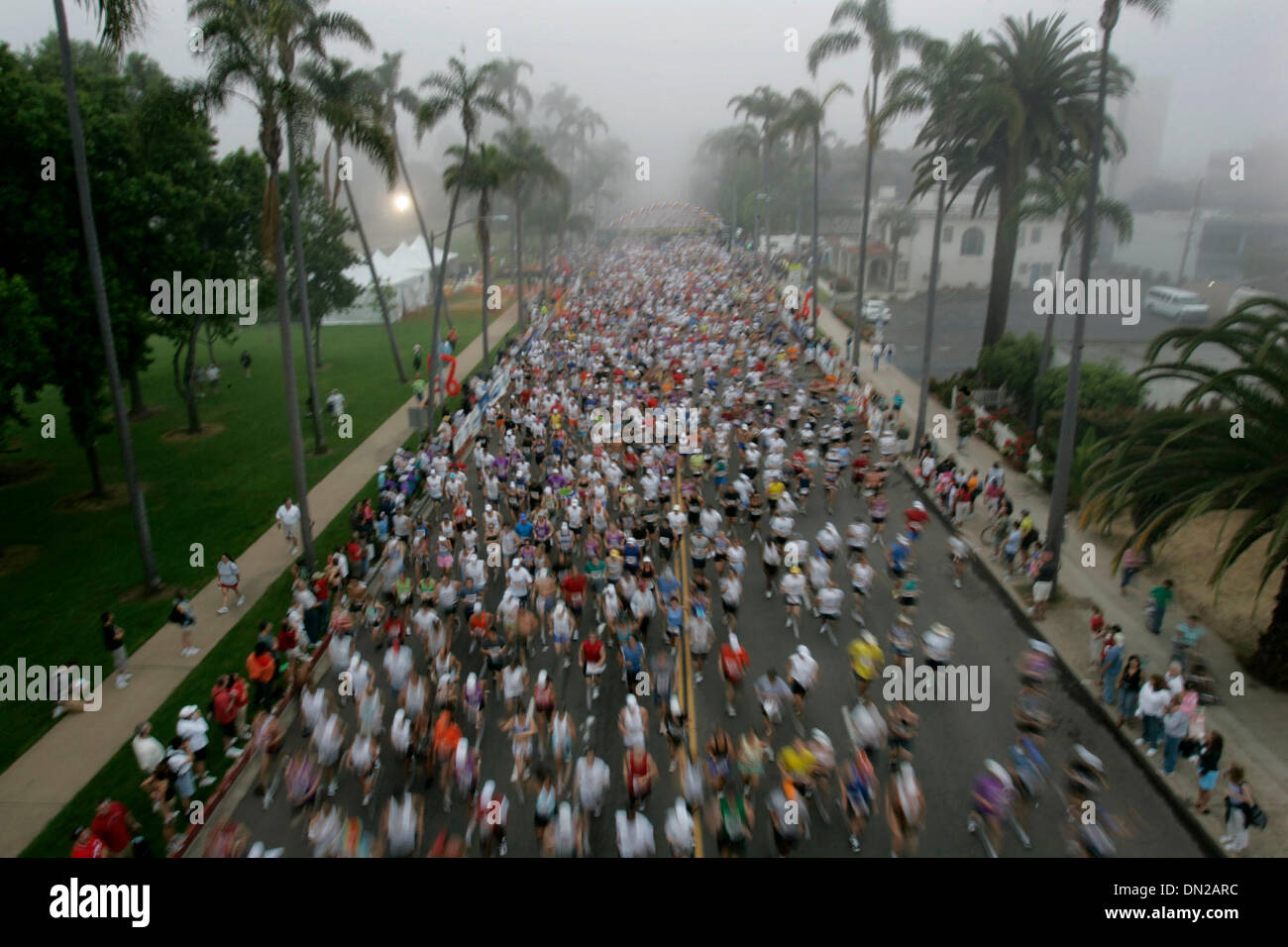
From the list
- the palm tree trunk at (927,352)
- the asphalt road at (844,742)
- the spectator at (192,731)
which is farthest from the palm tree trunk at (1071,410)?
the spectator at (192,731)

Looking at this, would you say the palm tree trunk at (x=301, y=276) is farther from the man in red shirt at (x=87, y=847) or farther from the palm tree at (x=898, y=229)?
the palm tree at (x=898, y=229)

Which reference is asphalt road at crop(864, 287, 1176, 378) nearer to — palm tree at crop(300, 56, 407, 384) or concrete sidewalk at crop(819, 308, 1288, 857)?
concrete sidewalk at crop(819, 308, 1288, 857)

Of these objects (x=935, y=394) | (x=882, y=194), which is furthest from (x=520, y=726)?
(x=882, y=194)

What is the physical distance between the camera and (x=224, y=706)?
11891mm

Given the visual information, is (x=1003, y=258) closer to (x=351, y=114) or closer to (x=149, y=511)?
(x=351, y=114)

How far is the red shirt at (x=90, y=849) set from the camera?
8.75 meters

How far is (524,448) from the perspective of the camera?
81.0ft

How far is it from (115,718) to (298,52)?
18.6m

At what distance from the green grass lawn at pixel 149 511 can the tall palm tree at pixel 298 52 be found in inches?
A: 117

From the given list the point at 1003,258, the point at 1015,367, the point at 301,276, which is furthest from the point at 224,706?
the point at 1003,258

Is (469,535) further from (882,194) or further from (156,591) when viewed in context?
(882,194)

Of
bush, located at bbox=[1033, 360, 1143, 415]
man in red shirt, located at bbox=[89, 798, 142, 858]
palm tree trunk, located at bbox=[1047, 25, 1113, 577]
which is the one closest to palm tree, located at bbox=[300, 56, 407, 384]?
man in red shirt, located at bbox=[89, 798, 142, 858]

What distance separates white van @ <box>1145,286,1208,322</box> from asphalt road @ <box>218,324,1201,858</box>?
150 ft
